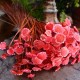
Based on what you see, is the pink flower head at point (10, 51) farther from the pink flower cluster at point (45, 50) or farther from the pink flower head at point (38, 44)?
the pink flower head at point (38, 44)

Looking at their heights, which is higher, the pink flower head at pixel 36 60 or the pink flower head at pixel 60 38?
the pink flower head at pixel 60 38

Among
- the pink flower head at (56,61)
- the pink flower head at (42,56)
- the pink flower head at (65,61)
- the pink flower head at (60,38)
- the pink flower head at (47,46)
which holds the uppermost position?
the pink flower head at (60,38)

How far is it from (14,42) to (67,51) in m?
0.28

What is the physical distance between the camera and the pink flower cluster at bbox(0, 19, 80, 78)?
3.57 feet

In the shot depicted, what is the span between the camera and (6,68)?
1.22 m

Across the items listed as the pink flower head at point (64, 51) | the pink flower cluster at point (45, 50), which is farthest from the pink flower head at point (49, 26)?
the pink flower head at point (64, 51)

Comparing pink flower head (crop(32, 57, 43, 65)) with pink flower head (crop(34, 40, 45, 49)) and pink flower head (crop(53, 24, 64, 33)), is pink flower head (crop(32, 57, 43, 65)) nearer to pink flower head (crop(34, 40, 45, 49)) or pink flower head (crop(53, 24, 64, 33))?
pink flower head (crop(34, 40, 45, 49))

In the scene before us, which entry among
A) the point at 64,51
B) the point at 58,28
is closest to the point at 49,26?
the point at 58,28

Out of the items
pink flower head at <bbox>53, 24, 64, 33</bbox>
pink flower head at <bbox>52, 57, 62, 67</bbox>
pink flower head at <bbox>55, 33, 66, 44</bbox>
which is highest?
pink flower head at <bbox>53, 24, 64, 33</bbox>

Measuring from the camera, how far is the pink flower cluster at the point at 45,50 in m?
1.09

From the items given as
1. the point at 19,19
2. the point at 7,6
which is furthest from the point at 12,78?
the point at 7,6

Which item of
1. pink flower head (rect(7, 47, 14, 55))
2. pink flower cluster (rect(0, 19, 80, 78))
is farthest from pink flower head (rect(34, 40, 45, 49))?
pink flower head (rect(7, 47, 14, 55))

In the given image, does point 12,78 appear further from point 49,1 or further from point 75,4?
point 75,4

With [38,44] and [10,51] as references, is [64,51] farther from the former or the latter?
[10,51]
